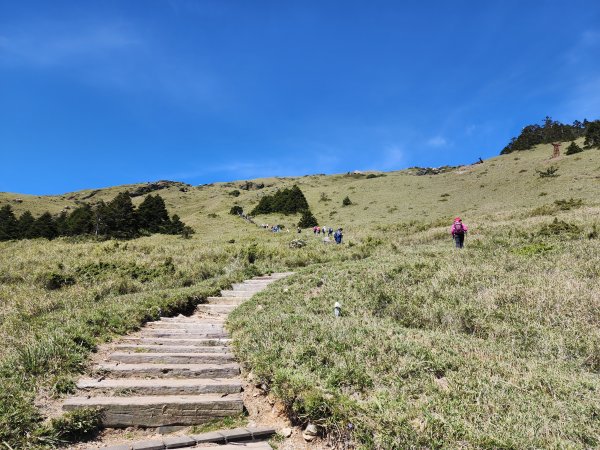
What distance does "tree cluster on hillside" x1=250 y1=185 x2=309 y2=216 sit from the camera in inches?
2296

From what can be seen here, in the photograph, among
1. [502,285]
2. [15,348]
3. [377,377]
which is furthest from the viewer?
[502,285]

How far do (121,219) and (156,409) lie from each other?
49.6 meters

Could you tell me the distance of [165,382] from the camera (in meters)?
6.19

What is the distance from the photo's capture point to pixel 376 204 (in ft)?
182

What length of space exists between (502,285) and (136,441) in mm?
9217

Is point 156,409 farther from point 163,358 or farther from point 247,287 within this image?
point 247,287

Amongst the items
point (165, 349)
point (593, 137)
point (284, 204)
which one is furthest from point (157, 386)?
point (593, 137)

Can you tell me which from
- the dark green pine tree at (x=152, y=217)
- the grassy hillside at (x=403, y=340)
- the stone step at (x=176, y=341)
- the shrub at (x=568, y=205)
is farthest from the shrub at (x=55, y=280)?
the shrub at (x=568, y=205)

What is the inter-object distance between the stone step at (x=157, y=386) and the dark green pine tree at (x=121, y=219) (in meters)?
45.2

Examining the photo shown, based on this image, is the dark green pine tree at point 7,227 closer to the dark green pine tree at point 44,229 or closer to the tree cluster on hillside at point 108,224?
the tree cluster on hillside at point 108,224

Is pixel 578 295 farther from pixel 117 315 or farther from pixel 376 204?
pixel 376 204

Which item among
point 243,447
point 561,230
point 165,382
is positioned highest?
point 561,230

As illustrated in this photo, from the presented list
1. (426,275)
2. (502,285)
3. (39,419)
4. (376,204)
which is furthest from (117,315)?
(376,204)

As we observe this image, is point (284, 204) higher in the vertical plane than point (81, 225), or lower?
higher
